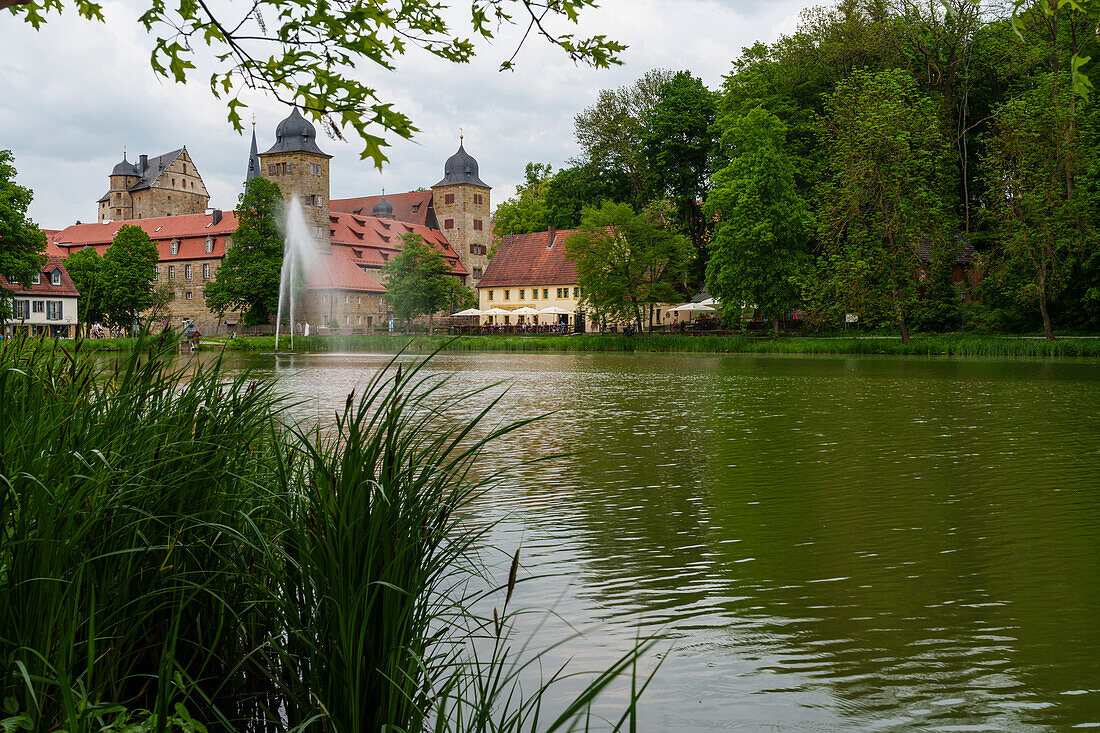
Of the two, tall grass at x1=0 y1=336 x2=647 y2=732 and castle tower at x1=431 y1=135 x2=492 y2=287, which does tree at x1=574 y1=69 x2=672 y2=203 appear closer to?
castle tower at x1=431 y1=135 x2=492 y2=287

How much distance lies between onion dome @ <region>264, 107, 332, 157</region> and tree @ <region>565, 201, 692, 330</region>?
4039cm

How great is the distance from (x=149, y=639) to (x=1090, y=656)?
4.24m

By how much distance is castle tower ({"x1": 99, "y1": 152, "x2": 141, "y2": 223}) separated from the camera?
122062mm

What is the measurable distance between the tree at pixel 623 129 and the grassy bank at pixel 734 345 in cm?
1553

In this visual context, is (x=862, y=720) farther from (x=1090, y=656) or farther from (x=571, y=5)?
(x=571, y=5)

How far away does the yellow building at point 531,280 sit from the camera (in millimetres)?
83562

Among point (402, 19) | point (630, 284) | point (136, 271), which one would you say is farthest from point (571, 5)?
point (136, 271)

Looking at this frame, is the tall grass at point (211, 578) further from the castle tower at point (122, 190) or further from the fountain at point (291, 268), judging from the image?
the castle tower at point (122, 190)

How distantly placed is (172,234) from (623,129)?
5079 centimetres

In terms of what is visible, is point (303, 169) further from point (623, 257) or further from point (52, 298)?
point (623, 257)

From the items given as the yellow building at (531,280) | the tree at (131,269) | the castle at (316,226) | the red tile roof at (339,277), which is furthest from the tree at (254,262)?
the yellow building at (531,280)

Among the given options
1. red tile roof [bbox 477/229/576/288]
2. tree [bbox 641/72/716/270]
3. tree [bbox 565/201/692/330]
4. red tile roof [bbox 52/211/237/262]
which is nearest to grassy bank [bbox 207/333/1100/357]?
tree [bbox 565/201/692/330]

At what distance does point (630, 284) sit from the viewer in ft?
190

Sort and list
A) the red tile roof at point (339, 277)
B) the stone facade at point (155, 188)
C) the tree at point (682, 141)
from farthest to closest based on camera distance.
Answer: the stone facade at point (155, 188) → the red tile roof at point (339, 277) → the tree at point (682, 141)
